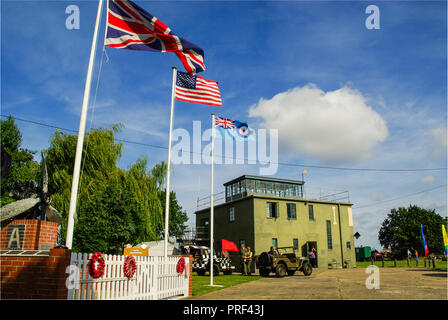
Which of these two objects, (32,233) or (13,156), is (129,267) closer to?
(32,233)

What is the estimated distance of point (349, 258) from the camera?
112ft

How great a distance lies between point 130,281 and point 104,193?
1319 cm

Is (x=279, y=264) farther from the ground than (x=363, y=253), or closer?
farther from the ground

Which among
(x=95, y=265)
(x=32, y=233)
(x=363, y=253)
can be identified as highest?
(x=32, y=233)

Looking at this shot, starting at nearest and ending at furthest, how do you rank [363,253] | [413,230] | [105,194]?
[105,194]
[363,253]
[413,230]

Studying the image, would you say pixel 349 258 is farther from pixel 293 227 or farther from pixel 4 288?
pixel 4 288

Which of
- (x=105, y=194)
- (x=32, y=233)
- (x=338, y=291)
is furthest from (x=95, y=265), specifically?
(x=105, y=194)

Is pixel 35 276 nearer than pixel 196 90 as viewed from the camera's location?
Yes

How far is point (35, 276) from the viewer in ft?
20.1

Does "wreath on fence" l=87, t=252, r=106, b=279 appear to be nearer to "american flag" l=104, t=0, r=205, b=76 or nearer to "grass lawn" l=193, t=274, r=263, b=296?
"american flag" l=104, t=0, r=205, b=76

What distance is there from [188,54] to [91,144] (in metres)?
14.9

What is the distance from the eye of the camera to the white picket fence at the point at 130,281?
21.7 feet

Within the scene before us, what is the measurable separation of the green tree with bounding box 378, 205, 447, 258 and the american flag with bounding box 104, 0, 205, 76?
6363 centimetres
